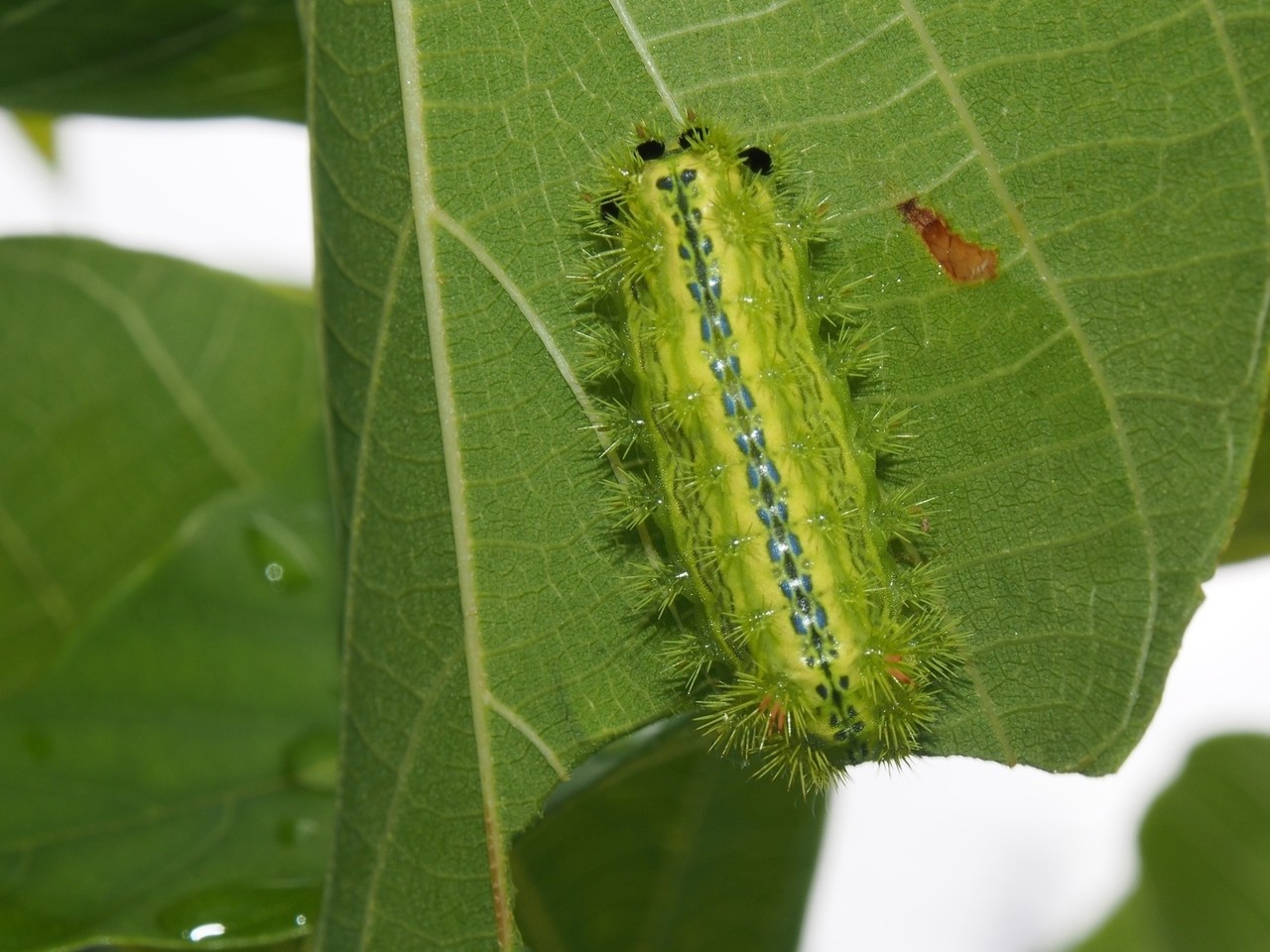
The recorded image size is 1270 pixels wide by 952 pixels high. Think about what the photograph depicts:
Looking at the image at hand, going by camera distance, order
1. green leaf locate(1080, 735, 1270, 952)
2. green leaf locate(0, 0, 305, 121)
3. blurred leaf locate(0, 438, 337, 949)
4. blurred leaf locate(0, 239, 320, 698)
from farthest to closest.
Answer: blurred leaf locate(0, 239, 320, 698) → green leaf locate(1080, 735, 1270, 952) → green leaf locate(0, 0, 305, 121) → blurred leaf locate(0, 438, 337, 949)

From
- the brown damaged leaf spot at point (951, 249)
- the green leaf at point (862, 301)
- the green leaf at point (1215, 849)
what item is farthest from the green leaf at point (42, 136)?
the green leaf at point (1215, 849)

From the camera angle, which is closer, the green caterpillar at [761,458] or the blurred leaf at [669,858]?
the green caterpillar at [761,458]

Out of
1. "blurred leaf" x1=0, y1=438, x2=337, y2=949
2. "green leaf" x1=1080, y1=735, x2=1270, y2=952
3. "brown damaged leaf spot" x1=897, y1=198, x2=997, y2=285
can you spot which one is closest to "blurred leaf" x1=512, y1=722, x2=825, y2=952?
"blurred leaf" x1=0, y1=438, x2=337, y2=949

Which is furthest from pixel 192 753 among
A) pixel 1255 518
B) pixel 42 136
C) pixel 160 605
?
pixel 1255 518

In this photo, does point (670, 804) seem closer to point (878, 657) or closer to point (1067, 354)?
point (878, 657)

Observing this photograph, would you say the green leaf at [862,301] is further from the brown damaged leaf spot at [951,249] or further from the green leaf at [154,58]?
the green leaf at [154,58]

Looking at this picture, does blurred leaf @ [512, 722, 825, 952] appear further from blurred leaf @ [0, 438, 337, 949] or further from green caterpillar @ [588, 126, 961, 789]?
blurred leaf @ [0, 438, 337, 949]
